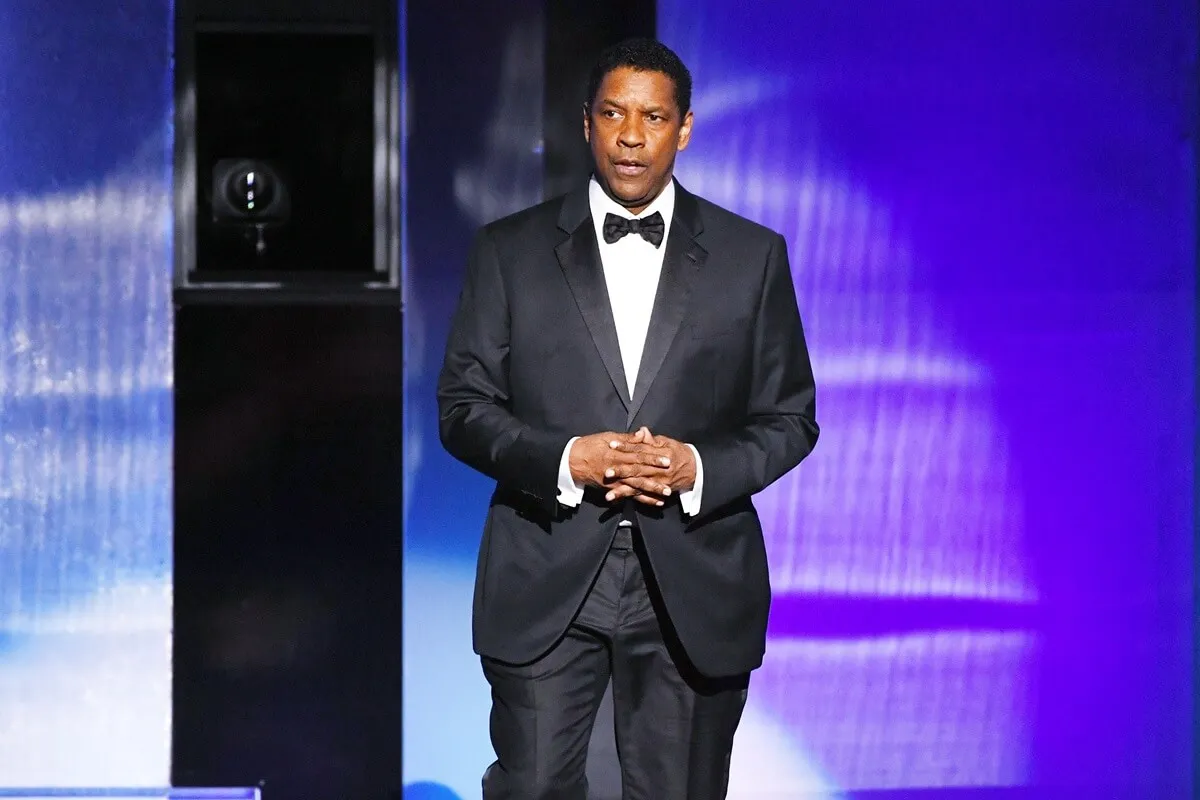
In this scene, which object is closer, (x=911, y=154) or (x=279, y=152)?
(x=279, y=152)

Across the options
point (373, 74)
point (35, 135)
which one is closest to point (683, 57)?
point (373, 74)

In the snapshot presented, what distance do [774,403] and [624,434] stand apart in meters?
0.35

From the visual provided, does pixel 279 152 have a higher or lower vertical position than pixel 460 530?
higher

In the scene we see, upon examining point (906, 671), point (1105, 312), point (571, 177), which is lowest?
point (906, 671)

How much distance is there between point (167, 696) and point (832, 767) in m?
1.72

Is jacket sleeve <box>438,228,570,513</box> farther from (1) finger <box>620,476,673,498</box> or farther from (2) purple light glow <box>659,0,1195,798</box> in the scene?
(2) purple light glow <box>659,0,1195,798</box>

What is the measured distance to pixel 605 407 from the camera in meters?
2.49

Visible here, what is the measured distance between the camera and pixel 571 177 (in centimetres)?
367

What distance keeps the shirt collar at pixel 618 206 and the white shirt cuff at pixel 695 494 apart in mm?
438

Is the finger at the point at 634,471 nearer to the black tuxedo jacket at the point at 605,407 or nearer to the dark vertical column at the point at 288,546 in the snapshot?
the black tuxedo jacket at the point at 605,407

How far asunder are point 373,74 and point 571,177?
0.54 meters

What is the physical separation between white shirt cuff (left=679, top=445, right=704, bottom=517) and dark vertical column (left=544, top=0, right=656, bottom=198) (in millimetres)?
1399

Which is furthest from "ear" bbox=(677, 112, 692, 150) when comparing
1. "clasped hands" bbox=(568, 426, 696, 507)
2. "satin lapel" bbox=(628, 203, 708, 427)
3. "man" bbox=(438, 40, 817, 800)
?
"clasped hands" bbox=(568, 426, 696, 507)

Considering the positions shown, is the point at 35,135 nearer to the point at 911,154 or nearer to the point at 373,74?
the point at 373,74
